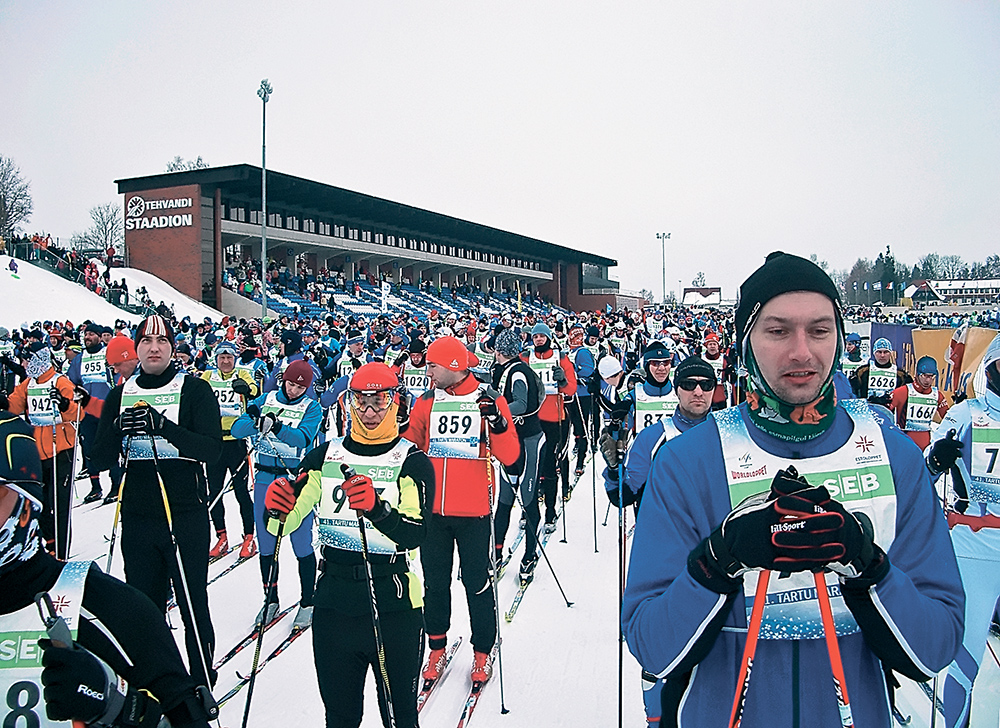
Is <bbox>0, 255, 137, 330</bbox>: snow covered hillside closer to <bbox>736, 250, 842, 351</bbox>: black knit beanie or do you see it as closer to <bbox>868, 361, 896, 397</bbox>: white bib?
<bbox>868, 361, 896, 397</bbox>: white bib

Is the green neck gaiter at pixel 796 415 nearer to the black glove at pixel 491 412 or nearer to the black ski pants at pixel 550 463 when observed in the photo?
the black glove at pixel 491 412

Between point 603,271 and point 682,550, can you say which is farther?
point 603,271

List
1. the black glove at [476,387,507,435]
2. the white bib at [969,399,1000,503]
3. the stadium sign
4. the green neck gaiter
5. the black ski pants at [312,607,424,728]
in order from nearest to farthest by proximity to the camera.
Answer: the green neck gaiter, the black ski pants at [312,607,424,728], the white bib at [969,399,1000,503], the black glove at [476,387,507,435], the stadium sign

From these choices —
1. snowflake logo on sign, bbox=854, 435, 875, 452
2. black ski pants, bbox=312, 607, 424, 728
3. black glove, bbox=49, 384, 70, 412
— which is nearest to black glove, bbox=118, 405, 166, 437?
black ski pants, bbox=312, 607, 424, 728

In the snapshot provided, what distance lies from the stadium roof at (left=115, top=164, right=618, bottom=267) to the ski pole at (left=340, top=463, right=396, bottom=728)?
108 ft

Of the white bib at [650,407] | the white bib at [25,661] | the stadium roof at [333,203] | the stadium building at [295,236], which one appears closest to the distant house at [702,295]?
the stadium building at [295,236]

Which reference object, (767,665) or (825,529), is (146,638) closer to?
(767,665)

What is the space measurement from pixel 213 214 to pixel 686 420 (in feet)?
113

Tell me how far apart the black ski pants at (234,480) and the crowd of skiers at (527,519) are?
4 centimetres

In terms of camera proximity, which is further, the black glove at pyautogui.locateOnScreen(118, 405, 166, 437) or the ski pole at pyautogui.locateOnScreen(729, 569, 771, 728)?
the black glove at pyautogui.locateOnScreen(118, 405, 166, 437)

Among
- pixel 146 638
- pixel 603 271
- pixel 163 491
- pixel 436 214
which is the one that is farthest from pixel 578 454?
pixel 603 271

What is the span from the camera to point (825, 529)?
4.32ft

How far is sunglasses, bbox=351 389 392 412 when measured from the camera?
137 inches

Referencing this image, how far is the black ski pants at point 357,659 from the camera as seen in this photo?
3.15 m
